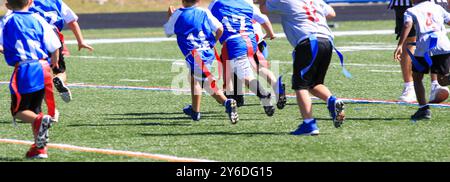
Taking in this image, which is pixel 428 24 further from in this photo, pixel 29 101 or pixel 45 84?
pixel 29 101

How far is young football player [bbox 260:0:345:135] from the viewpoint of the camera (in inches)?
400

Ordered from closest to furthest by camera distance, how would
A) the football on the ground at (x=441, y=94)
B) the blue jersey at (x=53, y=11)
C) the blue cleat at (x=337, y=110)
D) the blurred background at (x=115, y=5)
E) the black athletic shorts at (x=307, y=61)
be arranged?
the blue cleat at (x=337, y=110), the black athletic shorts at (x=307, y=61), the football on the ground at (x=441, y=94), the blue jersey at (x=53, y=11), the blurred background at (x=115, y=5)

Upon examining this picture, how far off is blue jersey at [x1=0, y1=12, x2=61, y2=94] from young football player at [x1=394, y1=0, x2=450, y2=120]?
391 cm

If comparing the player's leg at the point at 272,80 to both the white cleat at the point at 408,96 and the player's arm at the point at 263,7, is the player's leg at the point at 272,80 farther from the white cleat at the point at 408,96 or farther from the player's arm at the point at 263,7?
the white cleat at the point at 408,96

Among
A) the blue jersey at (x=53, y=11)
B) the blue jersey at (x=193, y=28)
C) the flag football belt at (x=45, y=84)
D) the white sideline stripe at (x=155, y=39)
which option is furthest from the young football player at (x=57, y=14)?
the white sideline stripe at (x=155, y=39)

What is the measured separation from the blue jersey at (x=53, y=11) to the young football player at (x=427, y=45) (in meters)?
3.60

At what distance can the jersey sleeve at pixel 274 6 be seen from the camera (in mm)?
10438

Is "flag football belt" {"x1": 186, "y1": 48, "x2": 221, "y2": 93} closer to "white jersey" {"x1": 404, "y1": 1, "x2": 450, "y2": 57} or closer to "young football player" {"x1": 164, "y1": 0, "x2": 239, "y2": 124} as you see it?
"young football player" {"x1": 164, "y1": 0, "x2": 239, "y2": 124}

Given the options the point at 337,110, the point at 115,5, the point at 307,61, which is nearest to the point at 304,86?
the point at 307,61

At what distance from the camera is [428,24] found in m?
11.3

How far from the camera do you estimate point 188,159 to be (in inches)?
344
